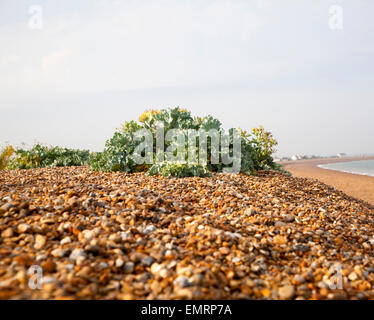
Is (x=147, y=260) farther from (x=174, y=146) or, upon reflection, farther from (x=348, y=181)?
(x=348, y=181)

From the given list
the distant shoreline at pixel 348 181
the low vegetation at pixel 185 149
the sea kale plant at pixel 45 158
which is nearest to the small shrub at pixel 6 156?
the sea kale plant at pixel 45 158

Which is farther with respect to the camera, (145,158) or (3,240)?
(145,158)

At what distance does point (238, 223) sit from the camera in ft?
12.1

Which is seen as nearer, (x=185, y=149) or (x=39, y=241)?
(x=39, y=241)

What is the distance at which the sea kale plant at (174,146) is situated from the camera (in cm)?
743

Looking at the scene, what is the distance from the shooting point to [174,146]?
24.8 ft

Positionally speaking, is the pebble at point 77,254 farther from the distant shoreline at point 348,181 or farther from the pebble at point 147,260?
the distant shoreline at point 348,181

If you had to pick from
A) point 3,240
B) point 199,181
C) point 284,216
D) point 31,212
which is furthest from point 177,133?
point 3,240

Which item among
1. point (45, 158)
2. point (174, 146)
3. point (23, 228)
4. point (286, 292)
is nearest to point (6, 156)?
point (45, 158)

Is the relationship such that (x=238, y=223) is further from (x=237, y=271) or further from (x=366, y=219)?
(x=366, y=219)

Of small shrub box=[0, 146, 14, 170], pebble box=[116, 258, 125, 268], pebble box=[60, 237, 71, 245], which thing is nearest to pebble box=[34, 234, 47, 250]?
pebble box=[60, 237, 71, 245]

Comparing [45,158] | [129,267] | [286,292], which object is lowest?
[286,292]

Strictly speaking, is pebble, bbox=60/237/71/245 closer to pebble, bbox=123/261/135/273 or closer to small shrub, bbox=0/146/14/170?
pebble, bbox=123/261/135/273
